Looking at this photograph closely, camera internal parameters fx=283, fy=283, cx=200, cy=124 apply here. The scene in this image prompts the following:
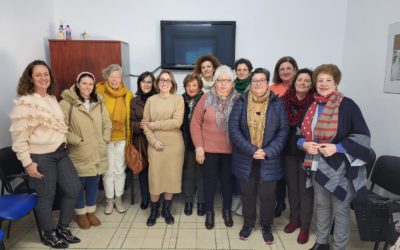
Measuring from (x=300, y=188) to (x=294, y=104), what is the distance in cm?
71

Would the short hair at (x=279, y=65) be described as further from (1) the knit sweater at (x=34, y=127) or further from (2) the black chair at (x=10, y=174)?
(2) the black chair at (x=10, y=174)

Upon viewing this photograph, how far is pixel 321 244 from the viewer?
2201 millimetres

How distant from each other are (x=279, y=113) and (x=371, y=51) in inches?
66.7

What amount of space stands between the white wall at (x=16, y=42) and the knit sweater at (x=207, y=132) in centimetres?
187

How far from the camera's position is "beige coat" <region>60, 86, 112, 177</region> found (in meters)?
2.40

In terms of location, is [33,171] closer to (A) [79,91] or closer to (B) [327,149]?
(A) [79,91]

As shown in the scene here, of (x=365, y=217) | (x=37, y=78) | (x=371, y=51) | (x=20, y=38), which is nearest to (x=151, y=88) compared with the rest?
(x=37, y=78)

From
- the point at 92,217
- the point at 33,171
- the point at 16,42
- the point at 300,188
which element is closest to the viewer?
the point at 33,171

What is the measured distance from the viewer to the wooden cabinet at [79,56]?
3393 millimetres


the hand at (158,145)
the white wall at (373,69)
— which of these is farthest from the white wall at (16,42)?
the white wall at (373,69)

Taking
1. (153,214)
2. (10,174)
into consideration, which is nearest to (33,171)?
(10,174)

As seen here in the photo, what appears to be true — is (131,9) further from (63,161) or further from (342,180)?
(342,180)

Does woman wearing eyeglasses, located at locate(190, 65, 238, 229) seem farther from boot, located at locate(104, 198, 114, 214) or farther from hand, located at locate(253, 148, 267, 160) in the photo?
boot, located at locate(104, 198, 114, 214)

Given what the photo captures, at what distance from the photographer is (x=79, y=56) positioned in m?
3.41
